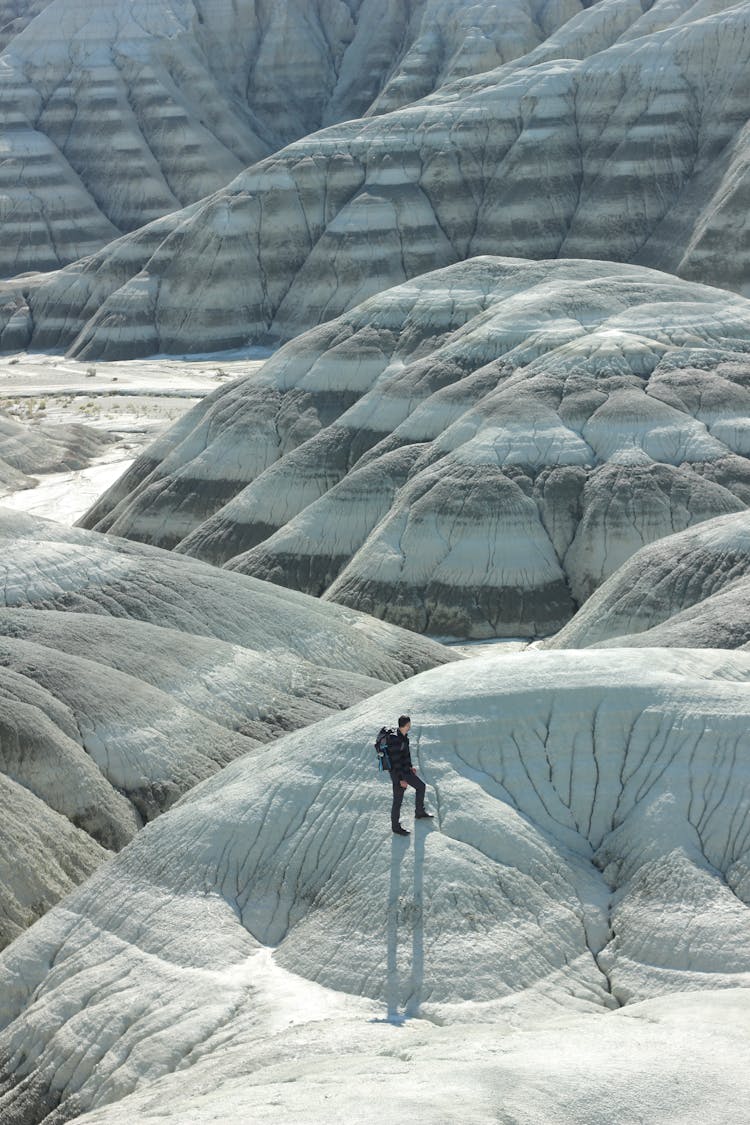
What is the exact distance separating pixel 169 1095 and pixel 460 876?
3688mm

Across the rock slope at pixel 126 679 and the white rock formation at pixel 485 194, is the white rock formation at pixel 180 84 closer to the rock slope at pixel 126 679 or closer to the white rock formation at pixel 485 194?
the white rock formation at pixel 485 194

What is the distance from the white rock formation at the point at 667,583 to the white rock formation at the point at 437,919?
37.6 feet

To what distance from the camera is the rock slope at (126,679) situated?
2653 cm

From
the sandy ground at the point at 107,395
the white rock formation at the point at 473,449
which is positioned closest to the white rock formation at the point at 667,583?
the white rock formation at the point at 473,449

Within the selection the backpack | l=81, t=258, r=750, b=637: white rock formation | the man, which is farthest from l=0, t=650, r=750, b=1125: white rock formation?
l=81, t=258, r=750, b=637: white rock formation

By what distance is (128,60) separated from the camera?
130m

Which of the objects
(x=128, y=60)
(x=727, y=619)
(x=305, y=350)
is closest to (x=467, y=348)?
(x=305, y=350)

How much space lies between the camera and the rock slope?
26.5 metres

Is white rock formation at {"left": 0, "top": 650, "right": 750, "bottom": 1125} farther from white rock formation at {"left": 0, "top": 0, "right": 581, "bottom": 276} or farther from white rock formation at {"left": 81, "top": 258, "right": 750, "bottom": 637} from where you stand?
white rock formation at {"left": 0, "top": 0, "right": 581, "bottom": 276}

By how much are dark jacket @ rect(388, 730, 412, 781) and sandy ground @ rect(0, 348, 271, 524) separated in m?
45.7

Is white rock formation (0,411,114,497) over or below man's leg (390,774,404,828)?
below

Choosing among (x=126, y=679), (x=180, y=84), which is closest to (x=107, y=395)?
(x=180, y=84)

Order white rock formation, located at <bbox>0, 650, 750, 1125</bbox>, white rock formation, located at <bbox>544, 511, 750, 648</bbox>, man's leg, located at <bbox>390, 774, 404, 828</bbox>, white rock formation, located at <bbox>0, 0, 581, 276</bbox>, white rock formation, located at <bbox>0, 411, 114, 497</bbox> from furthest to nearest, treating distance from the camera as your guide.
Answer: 1. white rock formation, located at <bbox>0, 0, 581, 276</bbox>
2. white rock formation, located at <bbox>0, 411, 114, 497</bbox>
3. white rock formation, located at <bbox>544, 511, 750, 648</bbox>
4. man's leg, located at <bbox>390, 774, 404, 828</bbox>
5. white rock formation, located at <bbox>0, 650, 750, 1125</bbox>

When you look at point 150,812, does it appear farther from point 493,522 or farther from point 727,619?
point 493,522
